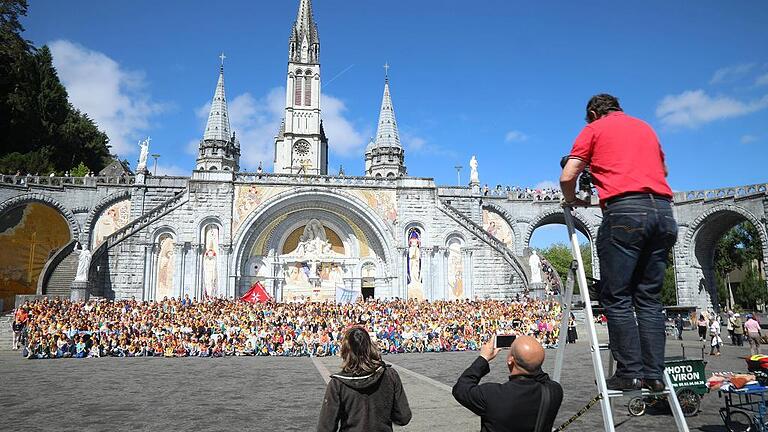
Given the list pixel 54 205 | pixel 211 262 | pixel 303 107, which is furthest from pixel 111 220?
pixel 303 107

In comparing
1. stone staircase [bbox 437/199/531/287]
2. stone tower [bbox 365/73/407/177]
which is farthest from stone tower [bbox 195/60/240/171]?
stone staircase [bbox 437/199/531/287]

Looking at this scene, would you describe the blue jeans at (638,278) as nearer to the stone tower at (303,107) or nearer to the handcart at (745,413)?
the handcart at (745,413)

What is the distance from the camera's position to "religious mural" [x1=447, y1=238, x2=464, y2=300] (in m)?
33.0

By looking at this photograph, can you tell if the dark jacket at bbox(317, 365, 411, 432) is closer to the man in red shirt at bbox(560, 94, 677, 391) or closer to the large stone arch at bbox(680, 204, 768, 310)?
the man in red shirt at bbox(560, 94, 677, 391)

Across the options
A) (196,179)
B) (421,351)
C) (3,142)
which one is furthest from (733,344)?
(3,142)

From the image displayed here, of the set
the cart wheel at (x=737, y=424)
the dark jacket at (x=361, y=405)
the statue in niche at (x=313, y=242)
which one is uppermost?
the statue in niche at (x=313, y=242)

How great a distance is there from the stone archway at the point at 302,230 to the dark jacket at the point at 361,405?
97.7 ft

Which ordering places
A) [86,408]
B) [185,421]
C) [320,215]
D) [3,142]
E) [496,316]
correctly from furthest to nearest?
[3,142]
[320,215]
[496,316]
[86,408]
[185,421]

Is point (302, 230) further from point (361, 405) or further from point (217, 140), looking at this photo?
point (361, 405)

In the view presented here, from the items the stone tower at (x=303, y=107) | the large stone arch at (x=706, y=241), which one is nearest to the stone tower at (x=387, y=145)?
the stone tower at (x=303, y=107)

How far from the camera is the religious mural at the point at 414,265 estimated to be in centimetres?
3272

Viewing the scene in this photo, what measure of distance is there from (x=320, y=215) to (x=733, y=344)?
78.5ft

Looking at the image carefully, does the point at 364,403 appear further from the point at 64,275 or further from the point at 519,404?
the point at 64,275

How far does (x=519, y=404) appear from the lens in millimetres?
2789
